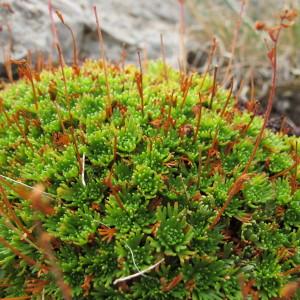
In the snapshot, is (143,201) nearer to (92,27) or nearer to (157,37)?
(92,27)

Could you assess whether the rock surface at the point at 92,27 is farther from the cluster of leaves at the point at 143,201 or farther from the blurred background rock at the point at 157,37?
the cluster of leaves at the point at 143,201

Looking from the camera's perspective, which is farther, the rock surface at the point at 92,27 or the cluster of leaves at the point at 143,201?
the rock surface at the point at 92,27

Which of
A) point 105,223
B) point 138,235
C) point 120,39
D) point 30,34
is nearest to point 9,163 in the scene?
point 105,223

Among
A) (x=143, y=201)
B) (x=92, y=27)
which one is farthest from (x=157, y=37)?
(x=143, y=201)

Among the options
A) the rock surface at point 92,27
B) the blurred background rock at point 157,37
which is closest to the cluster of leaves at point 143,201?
the rock surface at point 92,27

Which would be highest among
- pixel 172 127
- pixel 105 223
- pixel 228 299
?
pixel 172 127

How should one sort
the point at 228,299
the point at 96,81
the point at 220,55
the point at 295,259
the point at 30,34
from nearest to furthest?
the point at 228,299
the point at 295,259
the point at 96,81
the point at 30,34
the point at 220,55

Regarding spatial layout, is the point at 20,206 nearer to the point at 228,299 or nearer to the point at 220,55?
the point at 228,299
